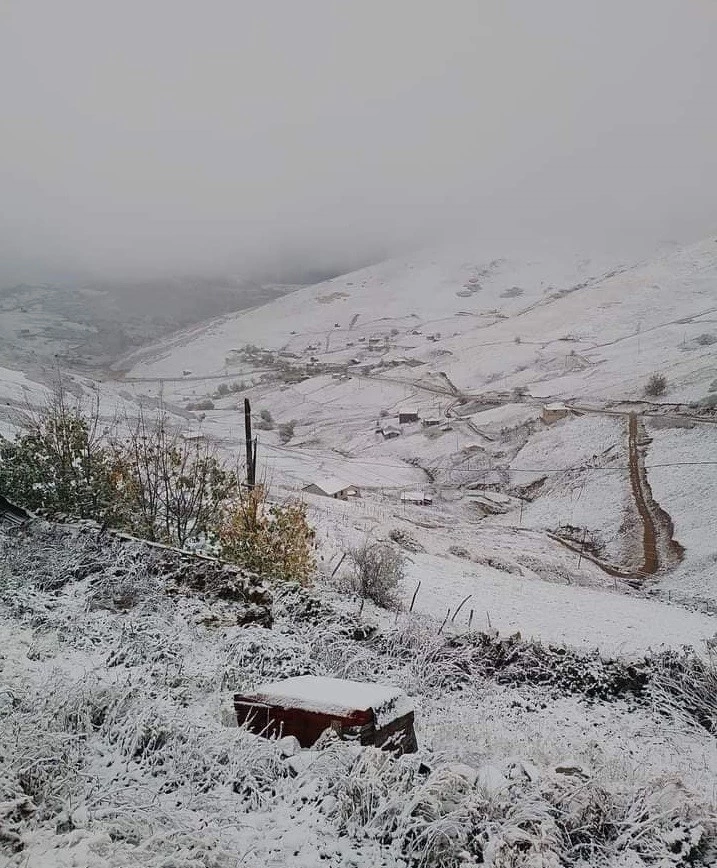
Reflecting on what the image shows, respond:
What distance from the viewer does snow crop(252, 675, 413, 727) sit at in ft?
13.9

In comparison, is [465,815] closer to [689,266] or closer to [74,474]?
[74,474]

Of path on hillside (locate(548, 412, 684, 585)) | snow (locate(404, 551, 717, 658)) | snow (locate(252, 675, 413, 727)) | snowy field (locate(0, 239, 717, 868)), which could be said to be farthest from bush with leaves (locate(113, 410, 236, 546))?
path on hillside (locate(548, 412, 684, 585))

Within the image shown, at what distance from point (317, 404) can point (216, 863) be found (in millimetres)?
92612

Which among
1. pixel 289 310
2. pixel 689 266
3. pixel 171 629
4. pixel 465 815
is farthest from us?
pixel 289 310

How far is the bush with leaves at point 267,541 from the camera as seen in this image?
38.3ft

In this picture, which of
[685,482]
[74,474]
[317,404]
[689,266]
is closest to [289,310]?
[317,404]

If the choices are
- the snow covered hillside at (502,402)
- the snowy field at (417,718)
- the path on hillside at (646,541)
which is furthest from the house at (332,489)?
the path on hillside at (646,541)

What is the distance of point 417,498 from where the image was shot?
4947 cm

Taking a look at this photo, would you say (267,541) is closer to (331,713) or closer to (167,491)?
(167,491)

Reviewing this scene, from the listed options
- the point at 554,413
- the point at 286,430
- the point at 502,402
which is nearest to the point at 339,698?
the point at 554,413

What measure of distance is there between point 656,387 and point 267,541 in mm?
66769

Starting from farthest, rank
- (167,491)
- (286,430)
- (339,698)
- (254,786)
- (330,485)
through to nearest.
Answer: (286,430)
(330,485)
(167,491)
(339,698)
(254,786)

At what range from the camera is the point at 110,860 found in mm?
2678

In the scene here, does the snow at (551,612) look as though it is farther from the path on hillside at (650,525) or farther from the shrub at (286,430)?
the shrub at (286,430)
